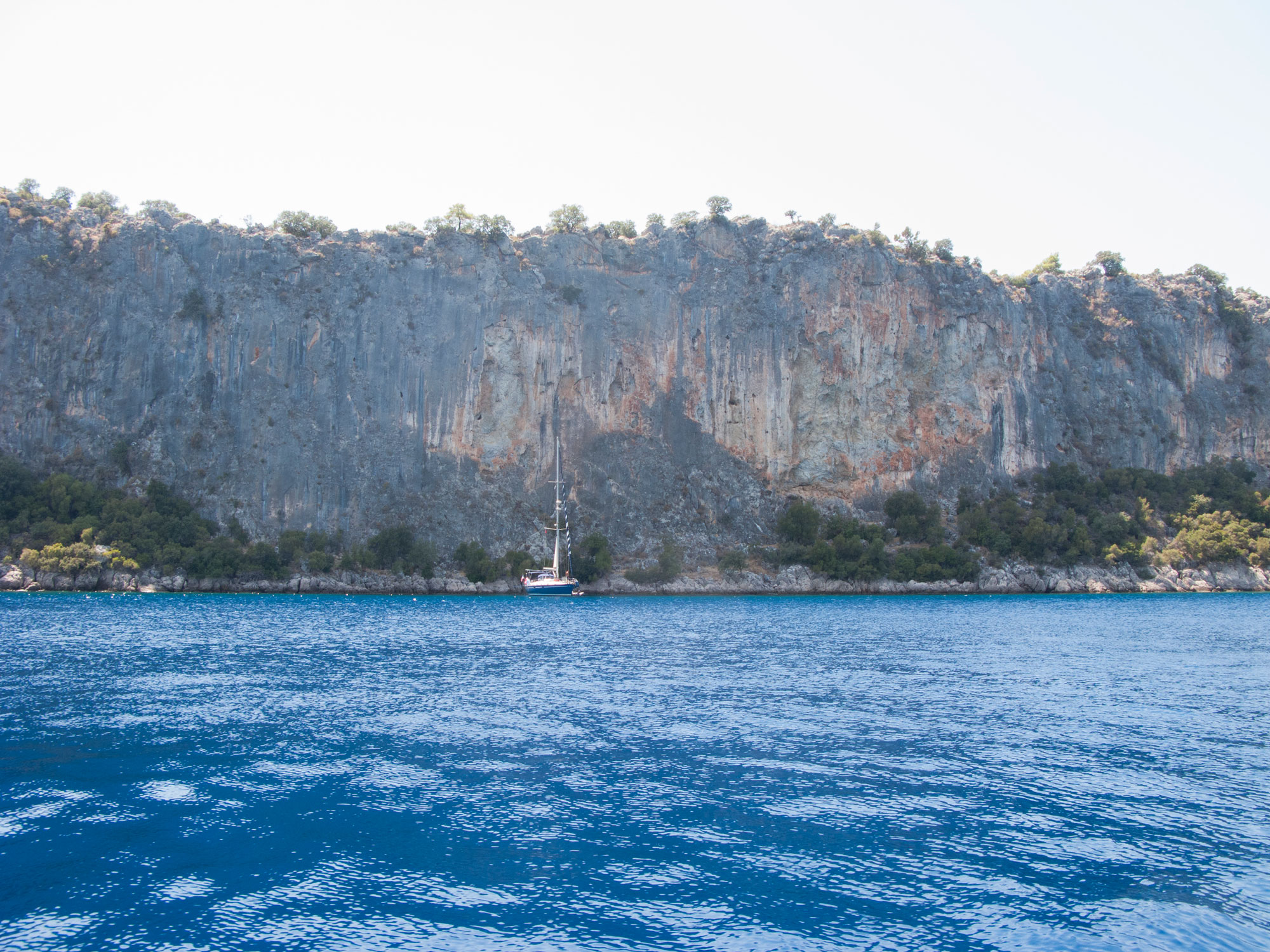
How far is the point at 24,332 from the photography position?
7700 centimetres

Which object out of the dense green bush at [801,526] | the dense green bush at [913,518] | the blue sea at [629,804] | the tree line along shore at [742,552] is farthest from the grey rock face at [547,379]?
the blue sea at [629,804]

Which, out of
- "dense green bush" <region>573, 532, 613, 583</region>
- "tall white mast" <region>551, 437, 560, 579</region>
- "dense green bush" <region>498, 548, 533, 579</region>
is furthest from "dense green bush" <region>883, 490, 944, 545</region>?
"dense green bush" <region>498, 548, 533, 579</region>

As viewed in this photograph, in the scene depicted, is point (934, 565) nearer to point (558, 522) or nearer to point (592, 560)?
point (592, 560)

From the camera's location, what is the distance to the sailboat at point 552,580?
66688 mm

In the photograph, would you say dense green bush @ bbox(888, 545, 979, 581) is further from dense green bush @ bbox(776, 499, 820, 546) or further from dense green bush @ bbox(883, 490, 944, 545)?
dense green bush @ bbox(776, 499, 820, 546)

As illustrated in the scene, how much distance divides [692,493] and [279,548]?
32.6 m

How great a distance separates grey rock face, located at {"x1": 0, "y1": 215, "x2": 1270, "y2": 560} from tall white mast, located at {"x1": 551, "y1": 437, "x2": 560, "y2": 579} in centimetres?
100

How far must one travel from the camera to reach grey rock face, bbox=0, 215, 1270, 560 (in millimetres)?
76062

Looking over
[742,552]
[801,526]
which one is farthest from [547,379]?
[801,526]

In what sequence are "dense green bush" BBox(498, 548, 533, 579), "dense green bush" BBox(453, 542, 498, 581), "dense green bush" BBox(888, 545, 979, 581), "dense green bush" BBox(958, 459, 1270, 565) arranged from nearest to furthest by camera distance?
1. "dense green bush" BBox(453, 542, 498, 581)
2. "dense green bush" BBox(498, 548, 533, 579)
3. "dense green bush" BBox(888, 545, 979, 581)
4. "dense green bush" BBox(958, 459, 1270, 565)

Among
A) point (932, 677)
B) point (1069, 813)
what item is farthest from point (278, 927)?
point (932, 677)

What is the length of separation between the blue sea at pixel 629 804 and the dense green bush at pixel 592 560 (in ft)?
136

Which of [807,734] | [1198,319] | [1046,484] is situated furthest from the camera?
[1198,319]

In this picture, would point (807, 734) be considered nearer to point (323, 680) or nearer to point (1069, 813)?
point (1069, 813)
